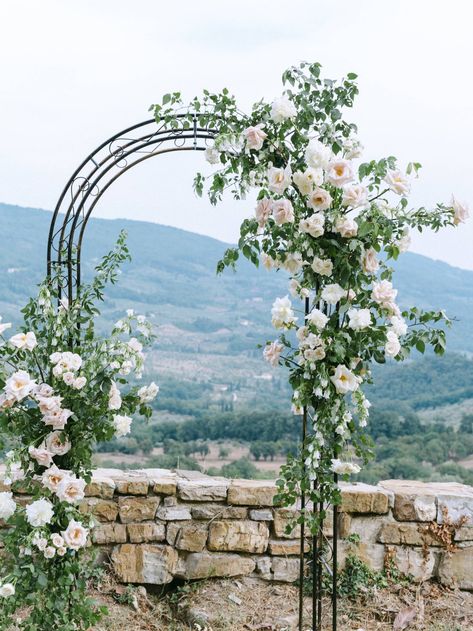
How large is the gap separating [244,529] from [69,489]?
139 cm

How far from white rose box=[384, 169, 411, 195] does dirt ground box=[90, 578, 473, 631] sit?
2.18m

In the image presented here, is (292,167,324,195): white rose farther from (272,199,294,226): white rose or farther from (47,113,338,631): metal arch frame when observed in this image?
(47,113,338,631): metal arch frame

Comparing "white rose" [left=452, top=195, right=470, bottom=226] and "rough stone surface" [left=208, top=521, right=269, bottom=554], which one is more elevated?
"white rose" [left=452, top=195, right=470, bottom=226]

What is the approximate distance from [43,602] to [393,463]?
6594 millimetres

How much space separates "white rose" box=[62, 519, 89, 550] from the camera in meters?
2.95

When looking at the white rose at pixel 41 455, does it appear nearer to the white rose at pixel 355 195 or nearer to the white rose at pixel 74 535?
the white rose at pixel 74 535

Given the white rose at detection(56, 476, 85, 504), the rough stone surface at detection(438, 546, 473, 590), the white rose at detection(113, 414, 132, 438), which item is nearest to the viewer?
the white rose at detection(56, 476, 85, 504)

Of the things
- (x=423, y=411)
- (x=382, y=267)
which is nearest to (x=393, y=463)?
(x=423, y=411)

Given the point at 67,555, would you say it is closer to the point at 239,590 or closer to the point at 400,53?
the point at 239,590

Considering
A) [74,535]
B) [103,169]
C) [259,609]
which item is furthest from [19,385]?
[259,609]

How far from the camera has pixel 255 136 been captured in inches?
113

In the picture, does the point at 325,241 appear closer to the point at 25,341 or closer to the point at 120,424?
the point at 120,424

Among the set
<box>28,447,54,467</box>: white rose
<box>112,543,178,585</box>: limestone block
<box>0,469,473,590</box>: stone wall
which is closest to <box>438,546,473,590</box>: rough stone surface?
<box>0,469,473,590</box>: stone wall

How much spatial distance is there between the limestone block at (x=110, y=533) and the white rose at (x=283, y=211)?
6.65ft
